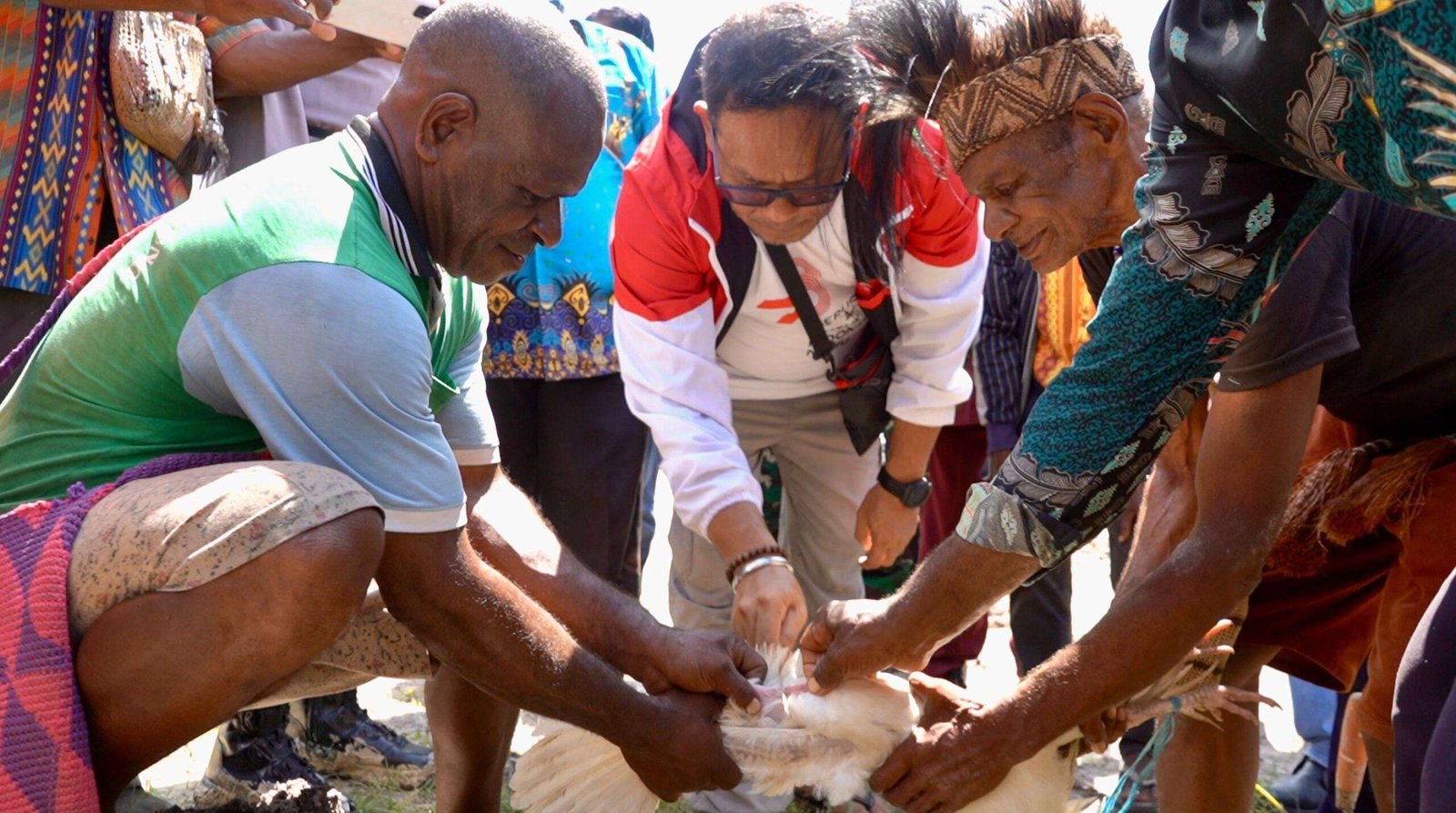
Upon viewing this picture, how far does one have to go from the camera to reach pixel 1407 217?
292cm

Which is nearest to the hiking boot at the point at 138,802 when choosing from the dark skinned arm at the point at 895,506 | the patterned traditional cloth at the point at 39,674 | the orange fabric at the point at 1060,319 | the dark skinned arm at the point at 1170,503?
the patterned traditional cloth at the point at 39,674

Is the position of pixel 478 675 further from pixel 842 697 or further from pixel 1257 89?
pixel 1257 89

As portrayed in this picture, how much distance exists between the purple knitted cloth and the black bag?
6.54 ft

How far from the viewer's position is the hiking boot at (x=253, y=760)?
3.79 m

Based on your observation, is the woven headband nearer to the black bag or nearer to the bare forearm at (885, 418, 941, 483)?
the black bag

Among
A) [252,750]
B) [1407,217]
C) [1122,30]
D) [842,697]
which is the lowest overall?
[252,750]

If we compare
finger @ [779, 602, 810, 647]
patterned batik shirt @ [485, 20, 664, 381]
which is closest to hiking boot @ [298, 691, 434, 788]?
patterned batik shirt @ [485, 20, 664, 381]

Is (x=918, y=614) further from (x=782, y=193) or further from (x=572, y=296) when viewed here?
(x=572, y=296)

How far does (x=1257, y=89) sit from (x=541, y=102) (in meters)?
1.36

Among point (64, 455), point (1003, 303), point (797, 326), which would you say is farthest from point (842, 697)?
point (1003, 303)

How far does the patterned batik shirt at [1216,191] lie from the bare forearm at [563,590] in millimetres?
982

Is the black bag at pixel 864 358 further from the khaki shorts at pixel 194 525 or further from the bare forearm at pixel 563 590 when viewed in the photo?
the khaki shorts at pixel 194 525

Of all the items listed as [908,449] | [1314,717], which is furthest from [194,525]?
[1314,717]

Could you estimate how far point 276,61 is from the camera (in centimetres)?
414
